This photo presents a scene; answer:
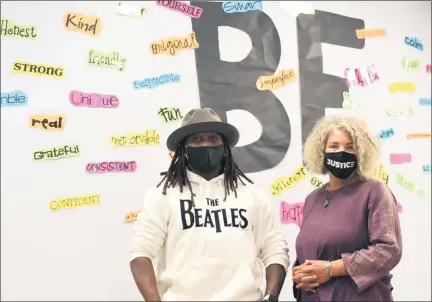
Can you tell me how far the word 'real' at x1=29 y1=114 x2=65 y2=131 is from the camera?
6.30 ft

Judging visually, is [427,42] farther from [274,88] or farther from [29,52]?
[29,52]

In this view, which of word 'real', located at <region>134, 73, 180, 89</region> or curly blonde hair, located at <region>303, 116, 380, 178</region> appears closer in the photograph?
curly blonde hair, located at <region>303, 116, 380, 178</region>

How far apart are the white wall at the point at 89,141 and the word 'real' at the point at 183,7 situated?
26 millimetres

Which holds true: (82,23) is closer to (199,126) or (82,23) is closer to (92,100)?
(92,100)

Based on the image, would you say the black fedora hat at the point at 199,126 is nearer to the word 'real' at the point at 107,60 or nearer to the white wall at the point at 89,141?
the white wall at the point at 89,141

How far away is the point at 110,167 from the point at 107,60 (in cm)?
50

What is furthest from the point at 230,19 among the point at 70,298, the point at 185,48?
the point at 70,298

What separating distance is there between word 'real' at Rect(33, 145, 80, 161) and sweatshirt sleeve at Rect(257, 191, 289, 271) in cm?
89

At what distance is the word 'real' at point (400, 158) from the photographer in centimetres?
257

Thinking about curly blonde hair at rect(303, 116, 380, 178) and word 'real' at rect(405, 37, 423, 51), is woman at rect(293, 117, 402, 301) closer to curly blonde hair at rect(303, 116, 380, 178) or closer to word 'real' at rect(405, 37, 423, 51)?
curly blonde hair at rect(303, 116, 380, 178)

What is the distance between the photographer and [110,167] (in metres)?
2.02

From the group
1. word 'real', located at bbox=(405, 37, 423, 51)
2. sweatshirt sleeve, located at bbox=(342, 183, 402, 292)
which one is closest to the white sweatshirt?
sweatshirt sleeve, located at bbox=(342, 183, 402, 292)

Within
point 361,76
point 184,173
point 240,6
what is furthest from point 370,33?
point 184,173

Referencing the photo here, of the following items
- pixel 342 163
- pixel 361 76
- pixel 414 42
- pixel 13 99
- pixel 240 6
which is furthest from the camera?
pixel 414 42
